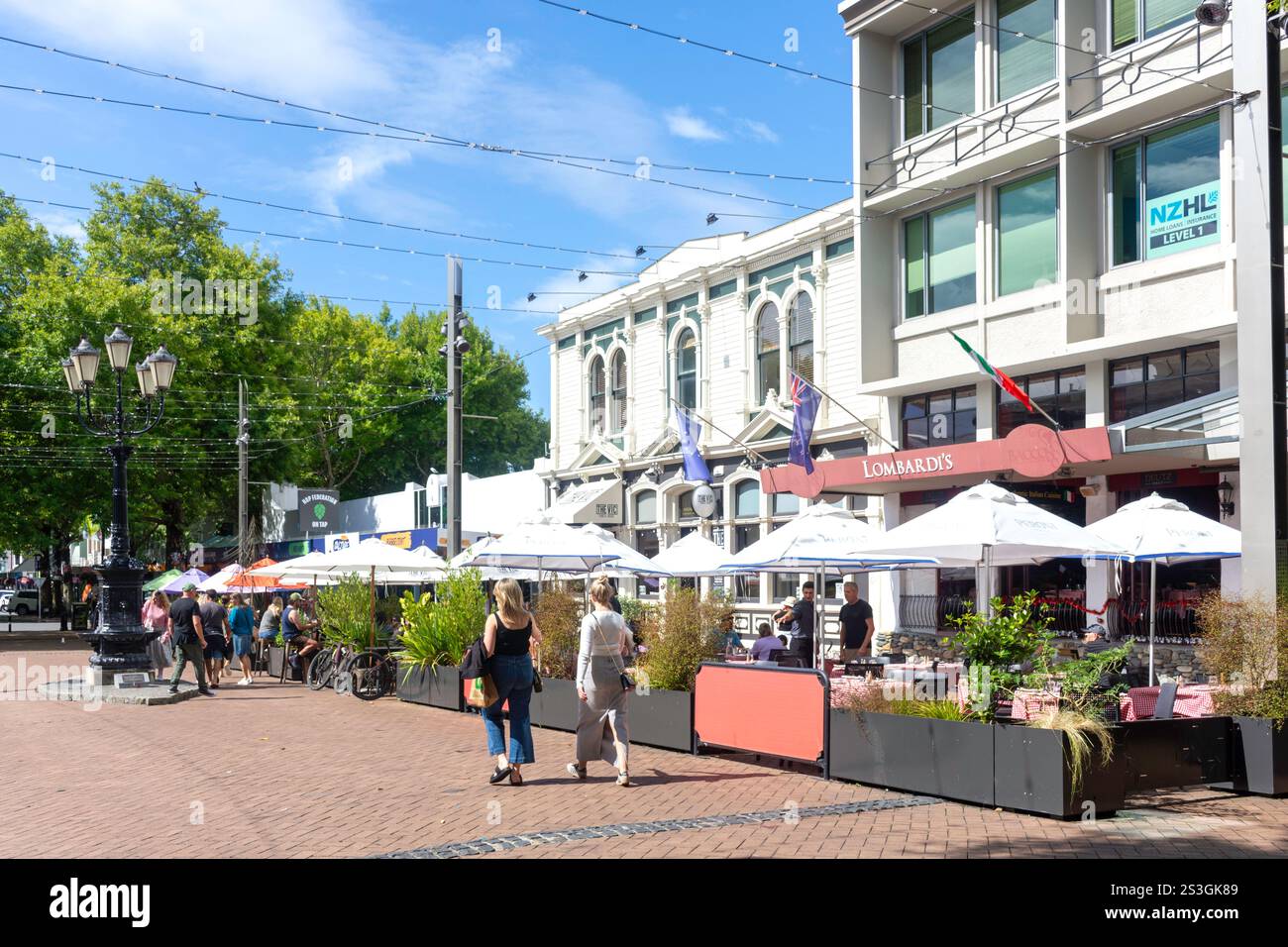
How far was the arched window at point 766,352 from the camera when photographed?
26.2 metres

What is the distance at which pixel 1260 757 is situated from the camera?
956 centimetres

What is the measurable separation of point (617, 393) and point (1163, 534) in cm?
1872

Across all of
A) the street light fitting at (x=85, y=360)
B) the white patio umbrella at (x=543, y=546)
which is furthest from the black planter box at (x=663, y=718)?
the street light fitting at (x=85, y=360)

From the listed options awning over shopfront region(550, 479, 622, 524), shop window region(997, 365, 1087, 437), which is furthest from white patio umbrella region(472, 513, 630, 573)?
awning over shopfront region(550, 479, 622, 524)

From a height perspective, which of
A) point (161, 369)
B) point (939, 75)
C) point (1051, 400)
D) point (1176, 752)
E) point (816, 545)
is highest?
point (939, 75)

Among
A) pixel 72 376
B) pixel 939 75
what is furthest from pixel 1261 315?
pixel 72 376

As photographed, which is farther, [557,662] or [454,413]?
[454,413]

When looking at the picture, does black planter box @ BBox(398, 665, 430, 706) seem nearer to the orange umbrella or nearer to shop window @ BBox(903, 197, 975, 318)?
the orange umbrella

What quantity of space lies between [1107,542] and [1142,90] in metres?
7.60

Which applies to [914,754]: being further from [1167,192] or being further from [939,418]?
[939,418]

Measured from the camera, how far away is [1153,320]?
699 inches

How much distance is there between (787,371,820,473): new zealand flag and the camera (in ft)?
73.6

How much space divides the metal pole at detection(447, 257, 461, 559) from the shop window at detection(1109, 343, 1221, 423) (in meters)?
10.1

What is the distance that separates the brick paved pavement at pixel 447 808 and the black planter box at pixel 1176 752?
0.21m
